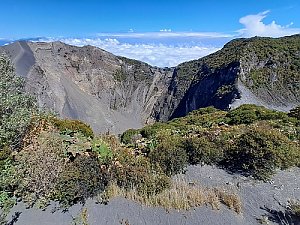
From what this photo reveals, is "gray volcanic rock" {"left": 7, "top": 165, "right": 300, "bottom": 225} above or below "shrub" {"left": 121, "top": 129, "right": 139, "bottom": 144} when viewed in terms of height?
above

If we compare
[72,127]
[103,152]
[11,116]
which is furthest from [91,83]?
[11,116]

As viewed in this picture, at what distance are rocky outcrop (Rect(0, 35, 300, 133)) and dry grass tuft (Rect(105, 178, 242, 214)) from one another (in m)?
39.2

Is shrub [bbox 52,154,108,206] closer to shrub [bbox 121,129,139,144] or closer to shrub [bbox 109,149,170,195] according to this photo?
shrub [bbox 109,149,170,195]

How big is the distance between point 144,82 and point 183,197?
7511cm

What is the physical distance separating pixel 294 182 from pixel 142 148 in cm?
466

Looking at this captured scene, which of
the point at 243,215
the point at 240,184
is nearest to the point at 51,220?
the point at 243,215

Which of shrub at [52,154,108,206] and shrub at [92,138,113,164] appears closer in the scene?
shrub at [52,154,108,206]

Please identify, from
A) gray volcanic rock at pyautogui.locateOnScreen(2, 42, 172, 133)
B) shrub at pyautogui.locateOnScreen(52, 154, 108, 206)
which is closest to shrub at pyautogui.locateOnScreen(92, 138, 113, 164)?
shrub at pyautogui.locateOnScreen(52, 154, 108, 206)

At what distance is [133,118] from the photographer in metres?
72.3

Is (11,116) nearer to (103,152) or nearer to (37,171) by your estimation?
(37,171)

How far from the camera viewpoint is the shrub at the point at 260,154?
9508mm

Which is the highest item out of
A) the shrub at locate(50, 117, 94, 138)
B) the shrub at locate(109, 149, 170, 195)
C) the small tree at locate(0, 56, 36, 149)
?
the small tree at locate(0, 56, 36, 149)

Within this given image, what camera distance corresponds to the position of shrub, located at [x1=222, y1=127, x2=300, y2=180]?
9508mm

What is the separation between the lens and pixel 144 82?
8212cm
